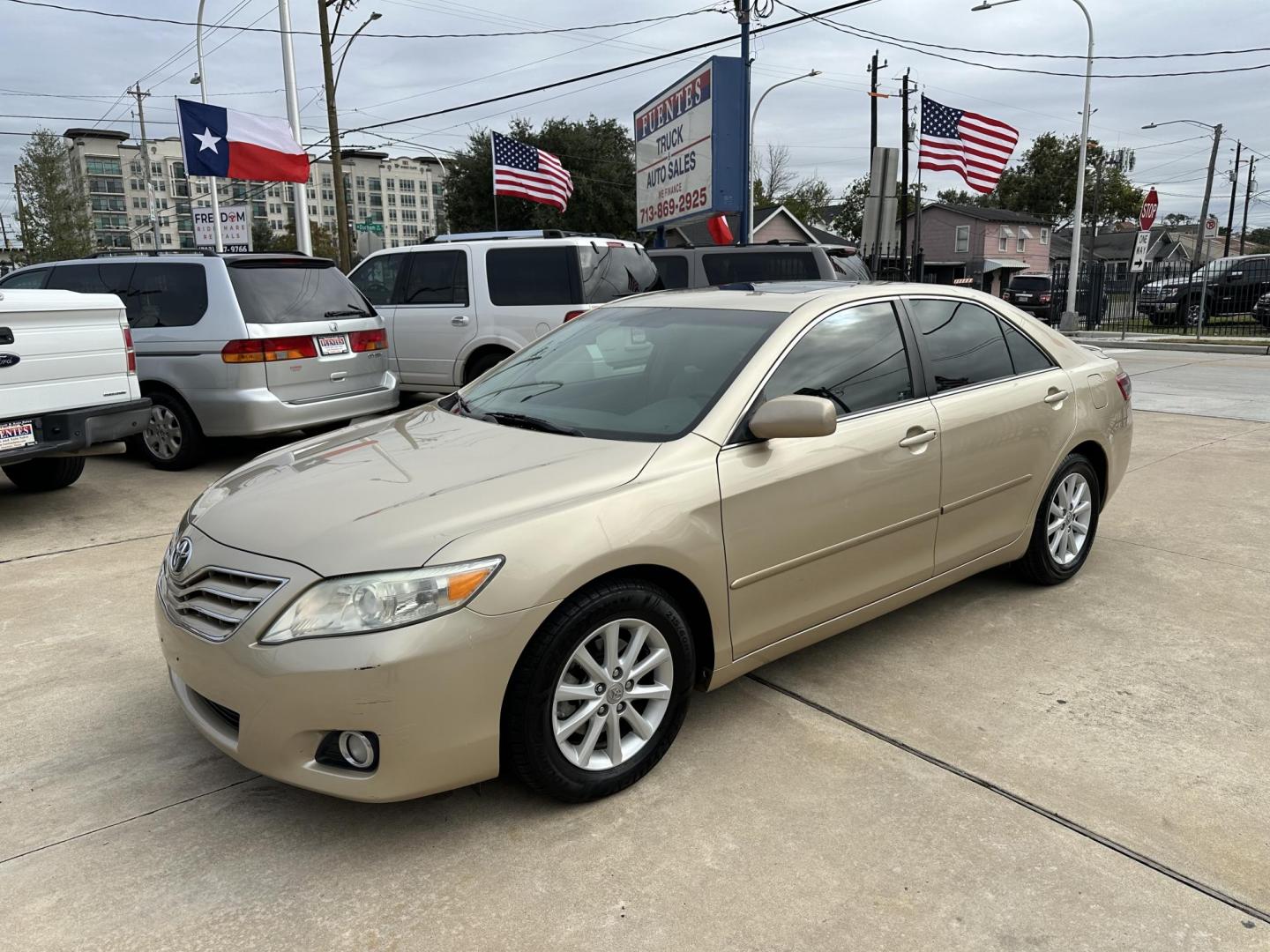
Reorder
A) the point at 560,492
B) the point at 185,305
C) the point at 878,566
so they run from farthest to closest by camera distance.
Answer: the point at 185,305 → the point at 878,566 → the point at 560,492

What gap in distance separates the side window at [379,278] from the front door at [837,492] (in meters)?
7.17

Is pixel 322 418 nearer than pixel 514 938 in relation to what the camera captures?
No

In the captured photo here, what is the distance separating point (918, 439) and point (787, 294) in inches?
31.0

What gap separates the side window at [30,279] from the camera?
26.3 ft

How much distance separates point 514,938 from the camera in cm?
225

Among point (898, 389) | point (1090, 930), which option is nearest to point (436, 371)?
point (898, 389)

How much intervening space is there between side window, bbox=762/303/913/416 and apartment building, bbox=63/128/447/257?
368 feet

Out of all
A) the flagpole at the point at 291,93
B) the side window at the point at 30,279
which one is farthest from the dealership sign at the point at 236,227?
the side window at the point at 30,279

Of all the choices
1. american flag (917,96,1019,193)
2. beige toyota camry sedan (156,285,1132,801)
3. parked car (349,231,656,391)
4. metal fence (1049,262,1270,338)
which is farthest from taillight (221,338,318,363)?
metal fence (1049,262,1270,338)

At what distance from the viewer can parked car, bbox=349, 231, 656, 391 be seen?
874 centimetres

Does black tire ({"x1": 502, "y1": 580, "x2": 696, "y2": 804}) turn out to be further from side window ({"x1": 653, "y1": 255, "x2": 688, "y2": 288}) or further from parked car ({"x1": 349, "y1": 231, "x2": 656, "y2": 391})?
side window ({"x1": 653, "y1": 255, "x2": 688, "y2": 288})

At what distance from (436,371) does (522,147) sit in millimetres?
9298

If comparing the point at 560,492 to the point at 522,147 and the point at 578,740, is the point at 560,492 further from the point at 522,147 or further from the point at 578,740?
the point at 522,147

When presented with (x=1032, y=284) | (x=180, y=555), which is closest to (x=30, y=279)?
(x=180, y=555)
